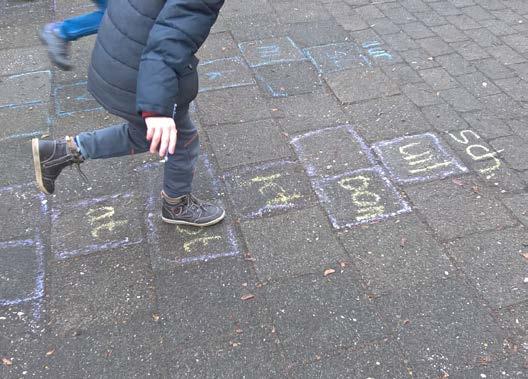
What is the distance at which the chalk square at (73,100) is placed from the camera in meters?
3.93

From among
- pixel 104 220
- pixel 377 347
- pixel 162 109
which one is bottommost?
pixel 104 220

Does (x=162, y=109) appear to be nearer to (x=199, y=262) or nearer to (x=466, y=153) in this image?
(x=199, y=262)

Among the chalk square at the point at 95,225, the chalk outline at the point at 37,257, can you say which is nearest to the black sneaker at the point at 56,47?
the chalk outline at the point at 37,257

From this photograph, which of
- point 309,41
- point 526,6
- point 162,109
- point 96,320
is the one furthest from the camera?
point 526,6

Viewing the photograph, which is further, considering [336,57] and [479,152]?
[336,57]

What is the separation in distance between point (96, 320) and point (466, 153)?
2.37m

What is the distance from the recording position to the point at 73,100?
404 centimetres

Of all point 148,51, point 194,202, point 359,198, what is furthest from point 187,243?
point 148,51

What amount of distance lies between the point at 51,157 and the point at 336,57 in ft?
8.67

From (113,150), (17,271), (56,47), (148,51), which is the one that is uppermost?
(148,51)

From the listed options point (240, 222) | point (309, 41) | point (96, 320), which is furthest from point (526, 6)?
point (96, 320)

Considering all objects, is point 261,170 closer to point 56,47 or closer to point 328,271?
point 328,271

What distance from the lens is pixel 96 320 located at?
242cm

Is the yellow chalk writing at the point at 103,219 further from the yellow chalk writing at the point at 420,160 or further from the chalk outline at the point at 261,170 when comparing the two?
the yellow chalk writing at the point at 420,160
